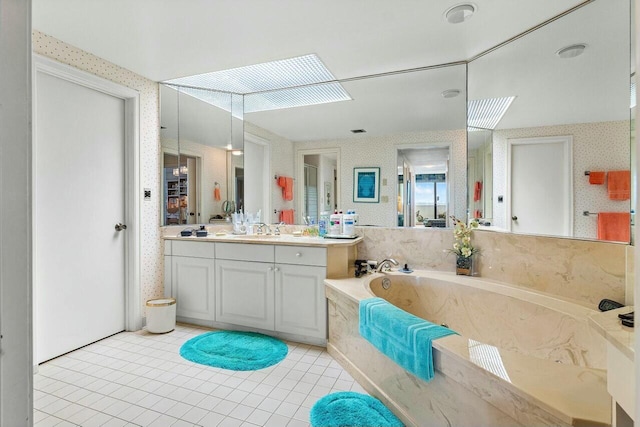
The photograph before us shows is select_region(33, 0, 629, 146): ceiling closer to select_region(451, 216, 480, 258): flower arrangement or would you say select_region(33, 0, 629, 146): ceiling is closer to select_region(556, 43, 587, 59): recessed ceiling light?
select_region(556, 43, 587, 59): recessed ceiling light

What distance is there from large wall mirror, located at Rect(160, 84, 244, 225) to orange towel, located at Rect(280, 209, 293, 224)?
473 mm

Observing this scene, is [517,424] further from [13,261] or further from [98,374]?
A: [98,374]

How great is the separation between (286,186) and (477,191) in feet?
5.57

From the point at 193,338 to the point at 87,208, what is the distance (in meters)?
1.33

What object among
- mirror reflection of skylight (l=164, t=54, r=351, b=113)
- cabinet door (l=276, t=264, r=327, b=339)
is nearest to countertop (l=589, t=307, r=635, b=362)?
cabinet door (l=276, t=264, r=327, b=339)

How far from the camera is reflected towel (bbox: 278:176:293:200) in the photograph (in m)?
3.08

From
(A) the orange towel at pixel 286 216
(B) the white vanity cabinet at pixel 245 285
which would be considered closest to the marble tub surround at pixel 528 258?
(A) the orange towel at pixel 286 216

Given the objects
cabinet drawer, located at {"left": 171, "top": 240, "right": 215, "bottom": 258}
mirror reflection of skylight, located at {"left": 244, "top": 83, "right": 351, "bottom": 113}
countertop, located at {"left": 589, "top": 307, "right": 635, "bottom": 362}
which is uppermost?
mirror reflection of skylight, located at {"left": 244, "top": 83, "right": 351, "bottom": 113}

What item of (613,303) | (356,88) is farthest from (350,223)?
(613,303)

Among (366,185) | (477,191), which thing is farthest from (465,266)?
(366,185)

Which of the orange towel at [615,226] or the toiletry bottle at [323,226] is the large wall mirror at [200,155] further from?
the orange towel at [615,226]

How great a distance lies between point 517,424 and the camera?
996mm

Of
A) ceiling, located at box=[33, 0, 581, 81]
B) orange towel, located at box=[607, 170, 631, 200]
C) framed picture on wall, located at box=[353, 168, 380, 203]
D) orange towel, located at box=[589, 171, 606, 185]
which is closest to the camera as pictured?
orange towel, located at box=[607, 170, 631, 200]

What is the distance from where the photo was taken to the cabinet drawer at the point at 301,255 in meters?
2.38
